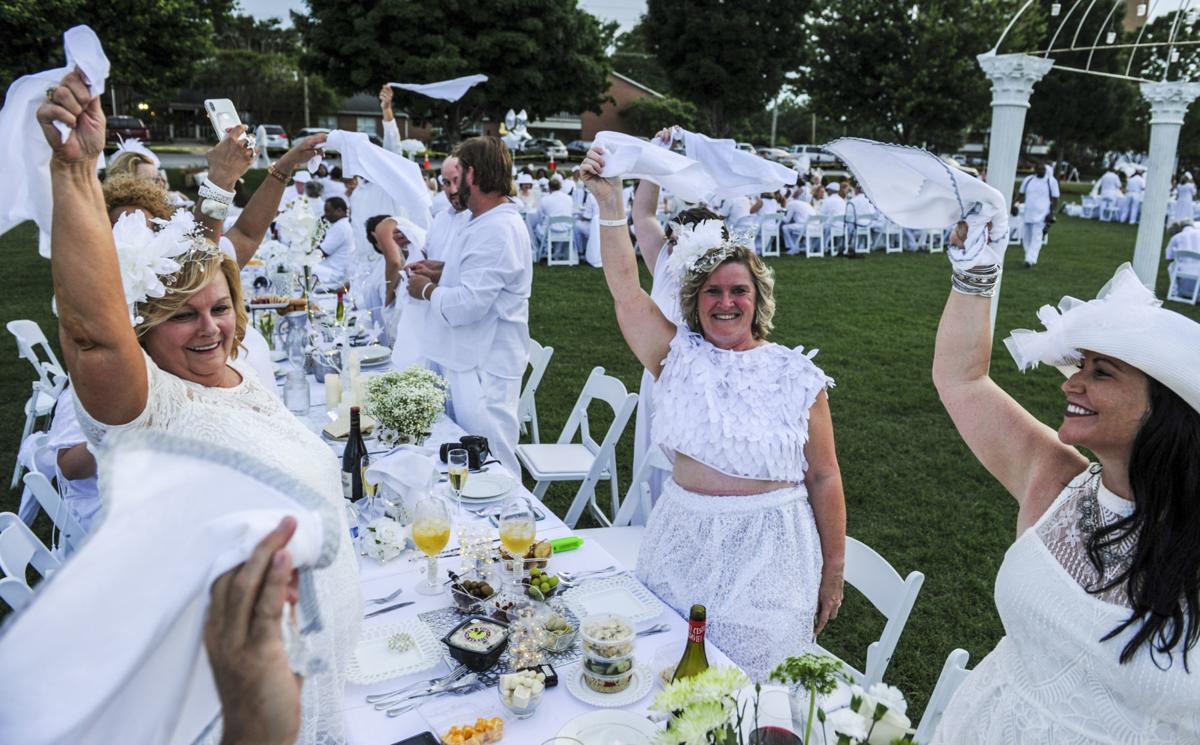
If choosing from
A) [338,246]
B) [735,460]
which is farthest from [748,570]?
[338,246]

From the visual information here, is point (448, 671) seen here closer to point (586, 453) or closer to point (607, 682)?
point (607, 682)

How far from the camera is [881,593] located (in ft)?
8.63

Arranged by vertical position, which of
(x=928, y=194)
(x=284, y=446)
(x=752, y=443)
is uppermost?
(x=928, y=194)

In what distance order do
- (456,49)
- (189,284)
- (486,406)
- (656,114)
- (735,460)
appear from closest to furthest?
1. (189,284)
2. (735,460)
3. (486,406)
4. (456,49)
5. (656,114)

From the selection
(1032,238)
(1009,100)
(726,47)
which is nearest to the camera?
(1009,100)

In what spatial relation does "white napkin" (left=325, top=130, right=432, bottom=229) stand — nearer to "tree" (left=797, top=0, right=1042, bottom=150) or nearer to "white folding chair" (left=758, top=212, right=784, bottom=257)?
"white folding chair" (left=758, top=212, right=784, bottom=257)

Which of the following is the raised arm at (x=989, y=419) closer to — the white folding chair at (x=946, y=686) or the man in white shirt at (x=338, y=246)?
the white folding chair at (x=946, y=686)

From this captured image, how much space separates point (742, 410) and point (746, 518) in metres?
0.38

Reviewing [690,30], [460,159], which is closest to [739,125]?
[690,30]

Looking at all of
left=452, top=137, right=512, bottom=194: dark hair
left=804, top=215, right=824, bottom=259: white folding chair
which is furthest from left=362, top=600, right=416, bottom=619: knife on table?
left=804, top=215, right=824, bottom=259: white folding chair

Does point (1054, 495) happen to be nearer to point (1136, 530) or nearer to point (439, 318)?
point (1136, 530)

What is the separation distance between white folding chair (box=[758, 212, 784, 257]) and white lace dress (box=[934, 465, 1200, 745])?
13.8 metres

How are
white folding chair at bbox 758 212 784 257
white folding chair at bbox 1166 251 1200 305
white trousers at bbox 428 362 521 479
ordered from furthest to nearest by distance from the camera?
white folding chair at bbox 758 212 784 257 < white folding chair at bbox 1166 251 1200 305 < white trousers at bbox 428 362 521 479

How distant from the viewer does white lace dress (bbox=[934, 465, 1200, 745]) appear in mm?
1660
